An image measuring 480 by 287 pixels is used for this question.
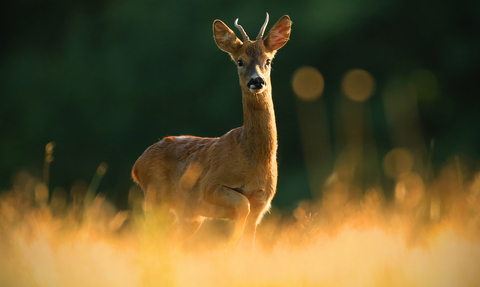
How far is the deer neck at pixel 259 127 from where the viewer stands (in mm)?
4480

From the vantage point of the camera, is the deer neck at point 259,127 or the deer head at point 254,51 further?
the deer neck at point 259,127

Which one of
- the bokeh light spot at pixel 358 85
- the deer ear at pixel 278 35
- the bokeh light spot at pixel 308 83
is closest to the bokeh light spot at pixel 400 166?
the deer ear at pixel 278 35

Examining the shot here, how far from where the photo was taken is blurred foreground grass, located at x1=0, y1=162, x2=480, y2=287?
2572mm

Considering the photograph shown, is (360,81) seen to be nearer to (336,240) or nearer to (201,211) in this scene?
(201,211)

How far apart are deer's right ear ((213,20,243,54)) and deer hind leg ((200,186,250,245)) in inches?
57.8

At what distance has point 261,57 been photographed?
4688 mm

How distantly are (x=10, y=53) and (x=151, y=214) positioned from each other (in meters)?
16.3

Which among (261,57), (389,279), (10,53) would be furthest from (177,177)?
(10,53)

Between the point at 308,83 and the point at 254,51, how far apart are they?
9239 millimetres

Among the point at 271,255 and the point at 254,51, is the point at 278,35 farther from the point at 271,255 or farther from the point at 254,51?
the point at 271,255

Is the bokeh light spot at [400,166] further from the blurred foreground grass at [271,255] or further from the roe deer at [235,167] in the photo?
the roe deer at [235,167]

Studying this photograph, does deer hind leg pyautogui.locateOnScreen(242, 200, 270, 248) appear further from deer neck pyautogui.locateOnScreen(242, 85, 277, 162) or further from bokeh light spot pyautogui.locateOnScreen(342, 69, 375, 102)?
bokeh light spot pyautogui.locateOnScreen(342, 69, 375, 102)

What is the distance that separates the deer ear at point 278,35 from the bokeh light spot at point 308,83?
8.31 m

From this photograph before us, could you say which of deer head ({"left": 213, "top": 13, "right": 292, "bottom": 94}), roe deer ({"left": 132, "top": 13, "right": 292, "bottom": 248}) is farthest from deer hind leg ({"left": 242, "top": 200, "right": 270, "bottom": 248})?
deer head ({"left": 213, "top": 13, "right": 292, "bottom": 94})
